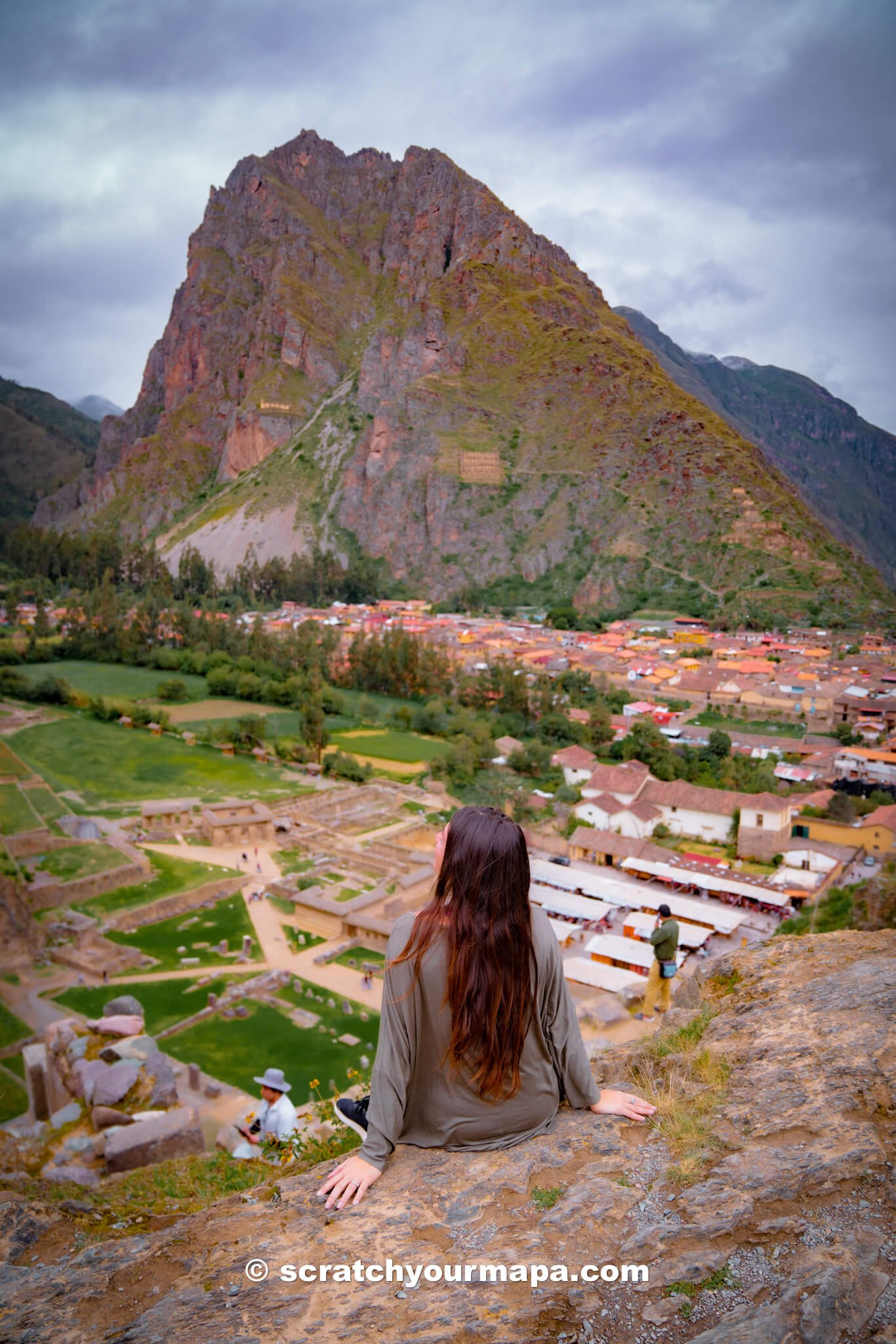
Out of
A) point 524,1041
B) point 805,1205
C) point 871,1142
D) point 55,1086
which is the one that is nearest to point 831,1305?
point 805,1205

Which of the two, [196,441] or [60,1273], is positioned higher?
[196,441]

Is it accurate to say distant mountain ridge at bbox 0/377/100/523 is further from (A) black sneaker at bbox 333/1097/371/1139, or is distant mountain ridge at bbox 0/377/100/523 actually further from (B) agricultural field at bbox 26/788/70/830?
(A) black sneaker at bbox 333/1097/371/1139

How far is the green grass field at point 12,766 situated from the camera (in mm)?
27047

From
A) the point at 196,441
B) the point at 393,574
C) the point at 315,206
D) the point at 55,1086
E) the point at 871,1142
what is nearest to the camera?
the point at 871,1142

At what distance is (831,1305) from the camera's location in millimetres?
1670

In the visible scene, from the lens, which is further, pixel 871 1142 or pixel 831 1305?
pixel 871 1142

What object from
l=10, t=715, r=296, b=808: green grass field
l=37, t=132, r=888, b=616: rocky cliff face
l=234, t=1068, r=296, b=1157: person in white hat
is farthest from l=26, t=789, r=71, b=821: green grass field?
l=37, t=132, r=888, b=616: rocky cliff face

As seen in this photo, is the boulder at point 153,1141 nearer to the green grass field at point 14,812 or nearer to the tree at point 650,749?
the green grass field at point 14,812

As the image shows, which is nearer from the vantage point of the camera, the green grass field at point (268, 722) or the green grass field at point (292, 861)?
the green grass field at point (292, 861)

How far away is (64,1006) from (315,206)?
15227 cm

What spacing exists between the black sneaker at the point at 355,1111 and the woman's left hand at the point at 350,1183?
21 cm

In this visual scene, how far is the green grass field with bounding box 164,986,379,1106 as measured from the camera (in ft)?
→ 41.8

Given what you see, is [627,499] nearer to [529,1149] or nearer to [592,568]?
[592,568]

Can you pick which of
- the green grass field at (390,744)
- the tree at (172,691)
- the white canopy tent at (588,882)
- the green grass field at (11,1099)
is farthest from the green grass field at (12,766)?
the white canopy tent at (588,882)
